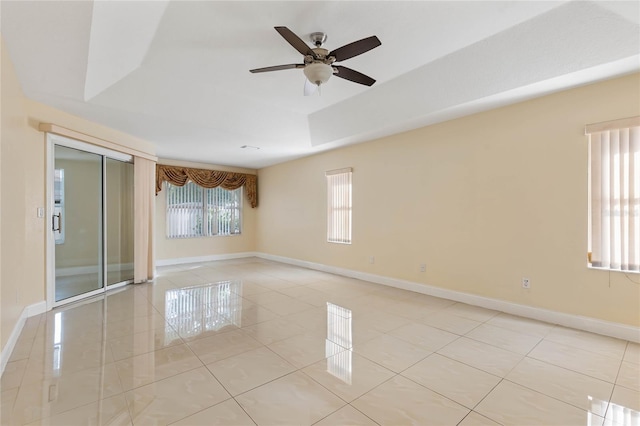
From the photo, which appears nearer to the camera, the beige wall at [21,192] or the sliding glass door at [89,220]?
the beige wall at [21,192]

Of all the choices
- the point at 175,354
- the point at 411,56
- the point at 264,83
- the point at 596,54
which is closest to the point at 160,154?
the point at 264,83

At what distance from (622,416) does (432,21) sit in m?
3.09

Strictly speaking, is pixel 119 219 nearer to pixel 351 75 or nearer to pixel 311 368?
pixel 311 368

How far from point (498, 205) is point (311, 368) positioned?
300 cm

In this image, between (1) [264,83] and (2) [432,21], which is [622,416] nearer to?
(2) [432,21]

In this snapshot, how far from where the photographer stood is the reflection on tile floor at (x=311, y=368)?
68.8 inches

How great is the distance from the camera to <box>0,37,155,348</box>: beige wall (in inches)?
93.4

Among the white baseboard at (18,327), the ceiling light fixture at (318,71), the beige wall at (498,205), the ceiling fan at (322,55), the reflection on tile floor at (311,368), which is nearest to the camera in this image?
the reflection on tile floor at (311,368)

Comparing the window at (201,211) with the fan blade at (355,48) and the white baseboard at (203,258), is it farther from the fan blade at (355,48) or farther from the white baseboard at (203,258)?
the fan blade at (355,48)

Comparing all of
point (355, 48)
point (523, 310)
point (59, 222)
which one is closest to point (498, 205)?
point (523, 310)

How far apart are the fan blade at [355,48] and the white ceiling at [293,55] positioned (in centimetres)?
34

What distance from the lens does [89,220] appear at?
4410 millimetres

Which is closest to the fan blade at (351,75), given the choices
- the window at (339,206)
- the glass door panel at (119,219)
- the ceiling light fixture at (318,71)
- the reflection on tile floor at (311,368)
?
the ceiling light fixture at (318,71)

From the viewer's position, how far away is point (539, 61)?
8.91 feet
